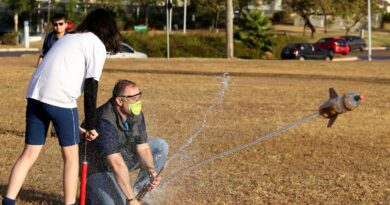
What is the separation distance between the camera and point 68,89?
210 inches

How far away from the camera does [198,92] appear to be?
16594 mm

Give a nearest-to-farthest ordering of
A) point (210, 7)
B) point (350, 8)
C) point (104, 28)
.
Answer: point (104, 28) < point (210, 7) < point (350, 8)

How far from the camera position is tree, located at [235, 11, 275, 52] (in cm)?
4522

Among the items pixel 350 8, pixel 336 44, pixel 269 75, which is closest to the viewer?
pixel 269 75

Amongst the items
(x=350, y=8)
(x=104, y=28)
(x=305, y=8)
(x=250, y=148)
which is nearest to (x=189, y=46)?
(x=305, y=8)

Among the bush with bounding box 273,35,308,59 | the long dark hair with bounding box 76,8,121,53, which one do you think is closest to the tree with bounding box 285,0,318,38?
the bush with bounding box 273,35,308,59

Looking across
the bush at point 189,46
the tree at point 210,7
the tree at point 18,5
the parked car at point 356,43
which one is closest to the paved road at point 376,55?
the parked car at point 356,43

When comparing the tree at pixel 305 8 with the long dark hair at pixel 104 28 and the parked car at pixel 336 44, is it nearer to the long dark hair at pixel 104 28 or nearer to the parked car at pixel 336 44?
the parked car at pixel 336 44

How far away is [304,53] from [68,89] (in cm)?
3766

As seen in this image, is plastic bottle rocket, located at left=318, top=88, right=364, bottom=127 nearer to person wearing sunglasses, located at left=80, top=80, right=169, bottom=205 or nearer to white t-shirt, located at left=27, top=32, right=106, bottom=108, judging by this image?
person wearing sunglasses, located at left=80, top=80, right=169, bottom=205

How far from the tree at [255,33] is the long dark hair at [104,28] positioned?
39.7m

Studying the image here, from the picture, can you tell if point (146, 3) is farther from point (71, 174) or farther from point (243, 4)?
point (71, 174)

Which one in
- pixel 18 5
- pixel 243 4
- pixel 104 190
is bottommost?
pixel 104 190

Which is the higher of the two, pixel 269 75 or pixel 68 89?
pixel 68 89
